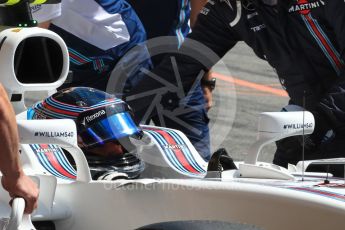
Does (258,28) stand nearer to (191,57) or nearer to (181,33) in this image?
(191,57)

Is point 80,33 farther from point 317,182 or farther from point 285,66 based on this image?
point 317,182

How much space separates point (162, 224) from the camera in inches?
125

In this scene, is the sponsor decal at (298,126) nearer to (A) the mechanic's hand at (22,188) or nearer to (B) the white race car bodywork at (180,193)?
(B) the white race car bodywork at (180,193)

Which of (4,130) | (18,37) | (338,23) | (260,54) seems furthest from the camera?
(260,54)

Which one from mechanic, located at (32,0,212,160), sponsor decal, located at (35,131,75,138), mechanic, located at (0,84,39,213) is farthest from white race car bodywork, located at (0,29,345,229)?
mechanic, located at (32,0,212,160)

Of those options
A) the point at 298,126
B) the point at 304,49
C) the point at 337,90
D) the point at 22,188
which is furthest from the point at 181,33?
the point at 22,188

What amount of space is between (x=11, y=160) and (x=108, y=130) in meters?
0.82

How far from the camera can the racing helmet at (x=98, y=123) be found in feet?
12.2

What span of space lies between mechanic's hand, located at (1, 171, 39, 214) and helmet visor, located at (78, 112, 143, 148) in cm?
68

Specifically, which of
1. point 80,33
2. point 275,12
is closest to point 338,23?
point 275,12

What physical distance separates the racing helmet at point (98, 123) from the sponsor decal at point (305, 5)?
84cm

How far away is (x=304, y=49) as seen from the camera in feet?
13.4

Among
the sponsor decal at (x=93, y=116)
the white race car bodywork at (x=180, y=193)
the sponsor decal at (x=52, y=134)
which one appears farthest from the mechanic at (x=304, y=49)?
the sponsor decal at (x=52, y=134)

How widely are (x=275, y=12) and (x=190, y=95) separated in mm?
880
